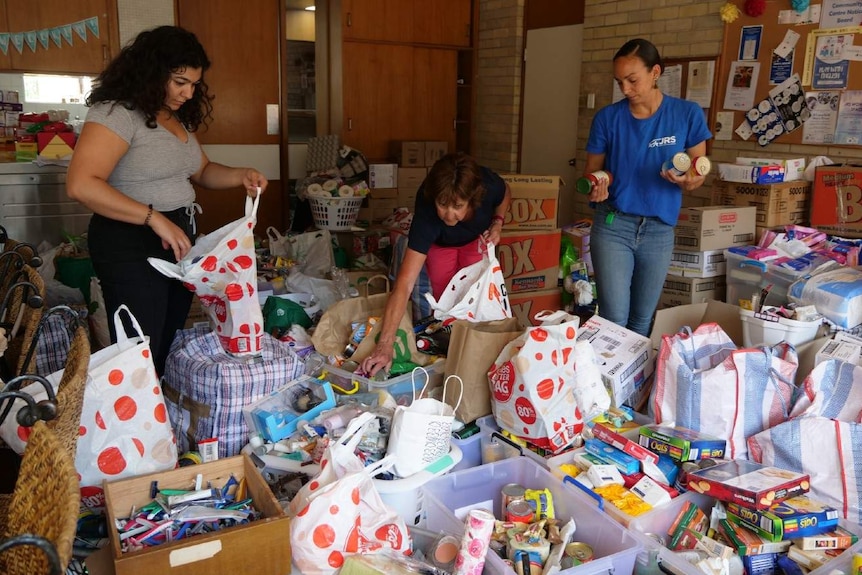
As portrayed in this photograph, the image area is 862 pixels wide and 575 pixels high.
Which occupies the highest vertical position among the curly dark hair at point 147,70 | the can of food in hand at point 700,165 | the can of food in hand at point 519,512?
the curly dark hair at point 147,70

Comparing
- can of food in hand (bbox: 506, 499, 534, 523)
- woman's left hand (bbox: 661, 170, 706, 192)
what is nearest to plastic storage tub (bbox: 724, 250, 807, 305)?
woman's left hand (bbox: 661, 170, 706, 192)

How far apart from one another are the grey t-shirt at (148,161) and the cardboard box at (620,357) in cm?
141

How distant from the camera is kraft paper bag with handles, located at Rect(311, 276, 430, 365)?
2.49m

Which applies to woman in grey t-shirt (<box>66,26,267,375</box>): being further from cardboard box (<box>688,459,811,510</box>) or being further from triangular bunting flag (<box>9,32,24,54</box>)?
triangular bunting flag (<box>9,32,24,54</box>)

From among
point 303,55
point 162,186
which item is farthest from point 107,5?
point 162,186

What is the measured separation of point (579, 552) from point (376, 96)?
4.60 metres

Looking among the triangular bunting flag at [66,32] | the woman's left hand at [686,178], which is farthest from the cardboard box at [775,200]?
the triangular bunting flag at [66,32]

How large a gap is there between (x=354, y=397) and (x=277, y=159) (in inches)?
144

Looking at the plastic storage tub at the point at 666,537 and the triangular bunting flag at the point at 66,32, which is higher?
the triangular bunting flag at the point at 66,32

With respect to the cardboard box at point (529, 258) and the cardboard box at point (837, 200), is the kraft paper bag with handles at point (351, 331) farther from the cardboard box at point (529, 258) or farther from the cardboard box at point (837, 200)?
the cardboard box at point (837, 200)

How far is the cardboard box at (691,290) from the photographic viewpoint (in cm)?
352

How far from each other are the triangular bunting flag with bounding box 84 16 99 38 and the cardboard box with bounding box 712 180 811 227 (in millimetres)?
4017

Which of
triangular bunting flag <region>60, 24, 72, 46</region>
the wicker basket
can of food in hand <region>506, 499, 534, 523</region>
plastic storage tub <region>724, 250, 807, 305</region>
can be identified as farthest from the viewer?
triangular bunting flag <region>60, 24, 72, 46</region>

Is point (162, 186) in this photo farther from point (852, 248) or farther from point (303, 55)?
point (303, 55)
